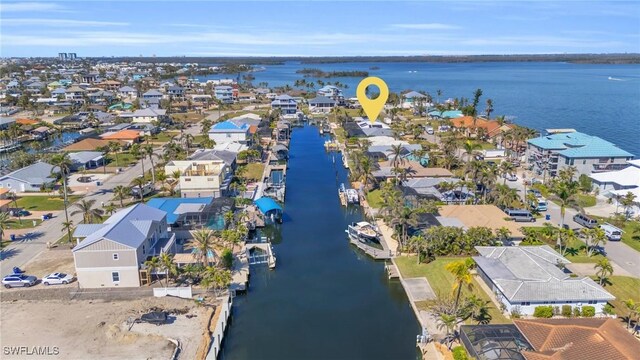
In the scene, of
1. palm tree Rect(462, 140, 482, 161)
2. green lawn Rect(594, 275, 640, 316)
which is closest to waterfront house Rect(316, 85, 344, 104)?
palm tree Rect(462, 140, 482, 161)

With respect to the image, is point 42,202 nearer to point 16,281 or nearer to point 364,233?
point 16,281

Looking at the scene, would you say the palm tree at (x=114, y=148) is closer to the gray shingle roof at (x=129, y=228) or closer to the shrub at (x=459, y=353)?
the gray shingle roof at (x=129, y=228)

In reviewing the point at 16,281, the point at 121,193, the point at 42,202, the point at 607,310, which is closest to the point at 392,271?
the point at 607,310

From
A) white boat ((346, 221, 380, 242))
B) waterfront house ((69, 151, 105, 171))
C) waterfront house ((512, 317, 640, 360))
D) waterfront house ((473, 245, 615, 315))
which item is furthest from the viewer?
waterfront house ((69, 151, 105, 171))

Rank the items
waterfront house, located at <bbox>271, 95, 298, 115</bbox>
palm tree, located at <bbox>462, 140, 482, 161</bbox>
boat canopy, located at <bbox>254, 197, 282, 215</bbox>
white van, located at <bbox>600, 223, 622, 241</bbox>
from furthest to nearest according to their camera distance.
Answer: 1. waterfront house, located at <bbox>271, 95, 298, 115</bbox>
2. palm tree, located at <bbox>462, 140, 482, 161</bbox>
3. boat canopy, located at <bbox>254, 197, 282, 215</bbox>
4. white van, located at <bbox>600, 223, 622, 241</bbox>

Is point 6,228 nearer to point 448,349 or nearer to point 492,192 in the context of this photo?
point 448,349

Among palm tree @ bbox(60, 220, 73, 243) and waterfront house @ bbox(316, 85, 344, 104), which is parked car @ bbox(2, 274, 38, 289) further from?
waterfront house @ bbox(316, 85, 344, 104)
